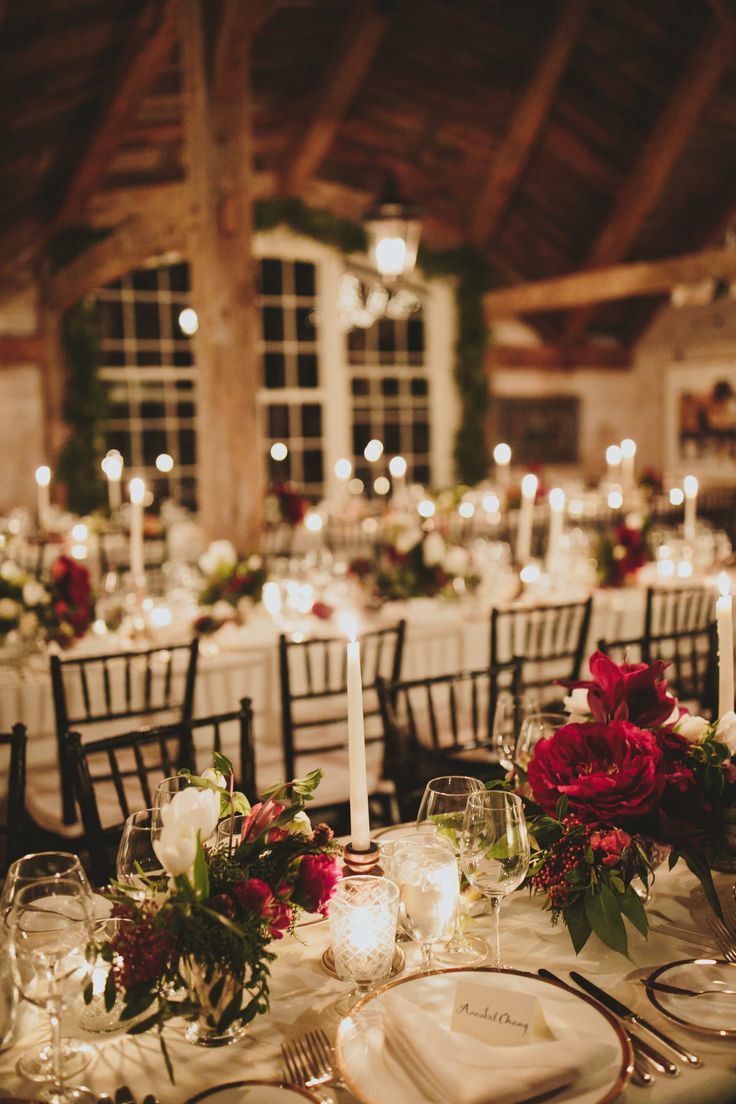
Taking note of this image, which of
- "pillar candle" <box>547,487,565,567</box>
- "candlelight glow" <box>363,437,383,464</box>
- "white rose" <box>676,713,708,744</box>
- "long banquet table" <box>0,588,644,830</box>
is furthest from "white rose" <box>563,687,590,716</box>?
"candlelight glow" <box>363,437,383,464</box>

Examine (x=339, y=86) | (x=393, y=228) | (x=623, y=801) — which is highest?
(x=339, y=86)

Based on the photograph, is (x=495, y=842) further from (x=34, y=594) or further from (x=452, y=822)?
(x=34, y=594)

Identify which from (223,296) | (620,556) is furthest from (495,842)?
(223,296)

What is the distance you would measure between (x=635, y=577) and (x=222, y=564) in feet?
6.31

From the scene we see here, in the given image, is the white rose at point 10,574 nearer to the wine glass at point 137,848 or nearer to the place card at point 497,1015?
the wine glass at point 137,848

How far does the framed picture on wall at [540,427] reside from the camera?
11.1 m

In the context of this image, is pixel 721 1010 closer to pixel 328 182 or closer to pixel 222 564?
pixel 222 564

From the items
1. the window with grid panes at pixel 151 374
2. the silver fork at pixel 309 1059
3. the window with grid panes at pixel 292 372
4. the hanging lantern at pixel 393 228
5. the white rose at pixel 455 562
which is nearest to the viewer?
the silver fork at pixel 309 1059

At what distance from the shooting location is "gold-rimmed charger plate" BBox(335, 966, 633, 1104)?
118 cm

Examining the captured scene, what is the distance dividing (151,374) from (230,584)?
228 inches

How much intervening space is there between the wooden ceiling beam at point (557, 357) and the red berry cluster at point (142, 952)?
9.99 metres

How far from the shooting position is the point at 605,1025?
1279mm

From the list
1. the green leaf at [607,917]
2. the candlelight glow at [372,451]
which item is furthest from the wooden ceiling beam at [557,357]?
the green leaf at [607,917]

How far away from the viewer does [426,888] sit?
1.40m
